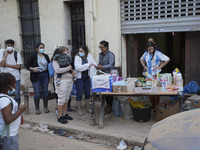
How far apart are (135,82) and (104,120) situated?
1222 millimetres

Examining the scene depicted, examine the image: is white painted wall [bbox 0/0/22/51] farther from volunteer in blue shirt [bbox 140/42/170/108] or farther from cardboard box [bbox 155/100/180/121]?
cardboard box [bbox 155/100/180/121]

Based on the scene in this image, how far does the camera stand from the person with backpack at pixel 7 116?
2.79m

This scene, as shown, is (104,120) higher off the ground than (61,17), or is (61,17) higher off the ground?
(61,17)

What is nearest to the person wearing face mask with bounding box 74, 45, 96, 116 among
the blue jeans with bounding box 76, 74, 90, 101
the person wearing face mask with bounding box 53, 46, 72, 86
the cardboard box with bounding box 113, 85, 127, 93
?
the blue jeans with bounding box 76, 74, 90, 101

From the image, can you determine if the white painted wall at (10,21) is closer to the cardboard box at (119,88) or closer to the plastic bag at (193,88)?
the cardboard box at (119,88)

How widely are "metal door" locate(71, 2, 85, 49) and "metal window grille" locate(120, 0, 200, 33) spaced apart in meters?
1.65

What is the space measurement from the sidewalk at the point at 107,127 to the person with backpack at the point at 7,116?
7.32 ft

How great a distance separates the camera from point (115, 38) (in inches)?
285

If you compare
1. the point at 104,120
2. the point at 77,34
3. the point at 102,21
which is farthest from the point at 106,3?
the point at 104,120

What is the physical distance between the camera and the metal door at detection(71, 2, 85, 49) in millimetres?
8109

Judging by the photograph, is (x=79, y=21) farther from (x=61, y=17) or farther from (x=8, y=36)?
(x=8, y=36)

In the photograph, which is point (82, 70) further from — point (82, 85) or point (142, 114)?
point (142, 114)

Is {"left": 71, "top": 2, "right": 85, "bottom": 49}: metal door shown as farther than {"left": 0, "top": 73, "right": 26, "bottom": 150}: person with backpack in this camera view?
Yes

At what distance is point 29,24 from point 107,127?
565 cm
